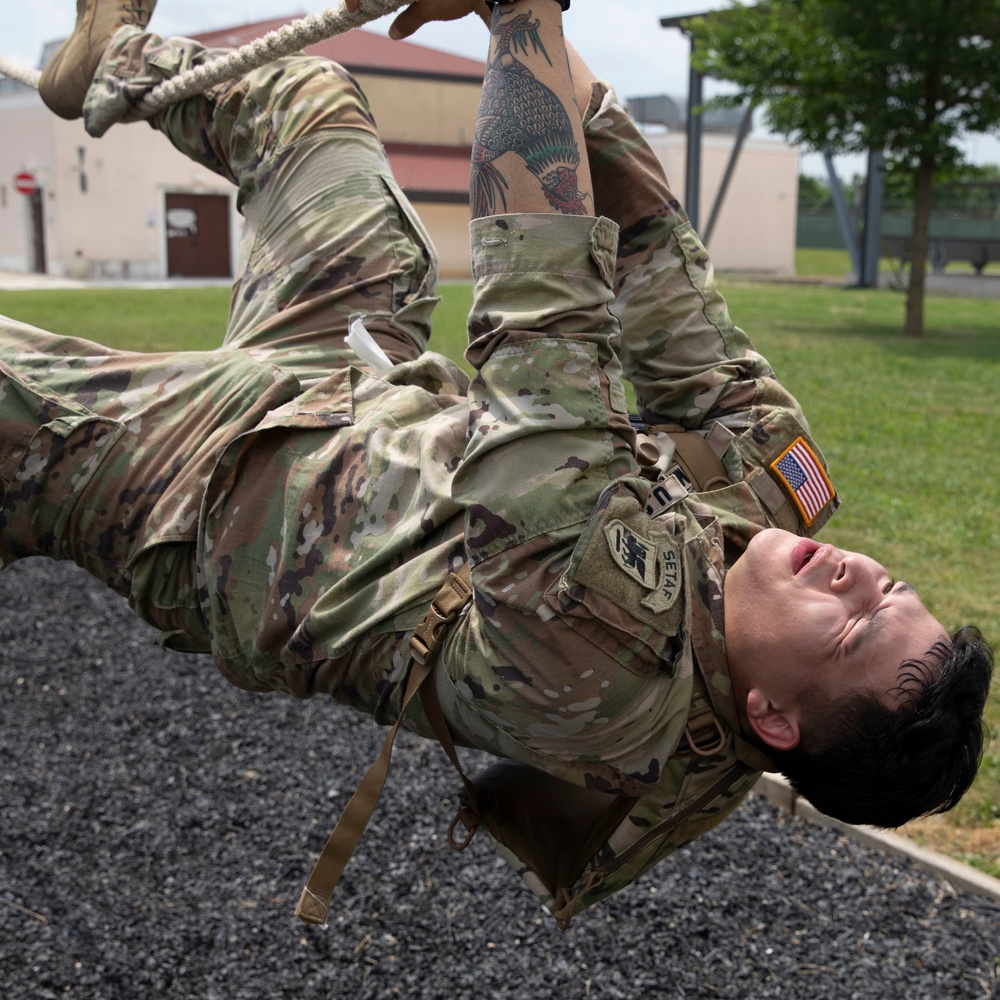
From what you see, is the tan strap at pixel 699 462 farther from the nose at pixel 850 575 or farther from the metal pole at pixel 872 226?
the metal pole at pixel 872 226

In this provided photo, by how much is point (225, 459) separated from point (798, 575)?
3.66ft

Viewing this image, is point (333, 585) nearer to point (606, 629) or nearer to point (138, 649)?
point (606, 629)

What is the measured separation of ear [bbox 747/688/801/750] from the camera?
2051 millimetres

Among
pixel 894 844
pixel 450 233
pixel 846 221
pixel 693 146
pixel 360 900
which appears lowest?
pixel 360 900

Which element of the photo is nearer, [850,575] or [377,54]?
[850,575]

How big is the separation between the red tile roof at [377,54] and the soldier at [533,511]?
28129mm

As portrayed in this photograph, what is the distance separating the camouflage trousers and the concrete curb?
1.75m

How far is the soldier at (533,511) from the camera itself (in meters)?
1.83

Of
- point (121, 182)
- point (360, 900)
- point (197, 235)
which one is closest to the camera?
point (360, 900)

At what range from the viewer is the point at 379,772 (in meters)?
2.11

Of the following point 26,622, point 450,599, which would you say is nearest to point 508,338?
point 450,599

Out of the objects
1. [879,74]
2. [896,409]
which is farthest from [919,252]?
[896,409]

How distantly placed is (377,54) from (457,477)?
1258 inches

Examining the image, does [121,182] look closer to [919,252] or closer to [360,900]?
[919,252]
